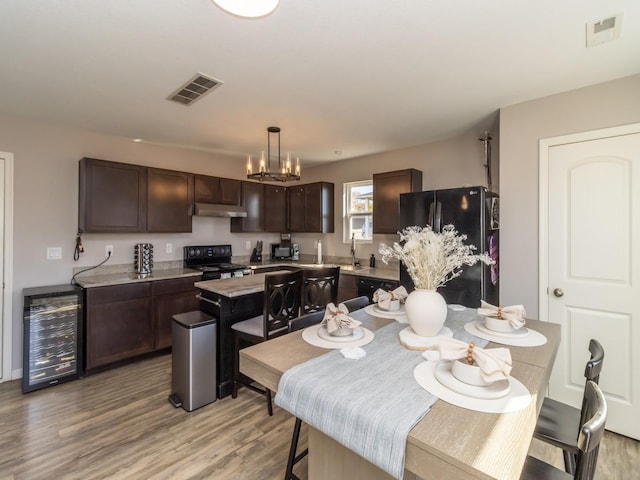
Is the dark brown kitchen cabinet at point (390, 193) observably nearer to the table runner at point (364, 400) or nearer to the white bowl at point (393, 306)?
the white bowl at point (393, 306)

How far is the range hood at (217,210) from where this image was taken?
4.03 m

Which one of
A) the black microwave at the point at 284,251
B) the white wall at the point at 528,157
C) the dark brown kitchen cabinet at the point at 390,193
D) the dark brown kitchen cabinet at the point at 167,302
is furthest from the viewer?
the black microwave at the point at 284,251

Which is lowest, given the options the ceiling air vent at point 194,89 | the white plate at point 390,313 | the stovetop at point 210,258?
the white plate at point 390,313

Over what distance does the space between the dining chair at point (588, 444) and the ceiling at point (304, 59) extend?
1.77 metres

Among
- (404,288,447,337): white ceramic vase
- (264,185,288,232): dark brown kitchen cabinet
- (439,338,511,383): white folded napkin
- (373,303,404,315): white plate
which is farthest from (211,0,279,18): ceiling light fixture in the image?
(264,185,288,232): dark brown kitchen cabinet

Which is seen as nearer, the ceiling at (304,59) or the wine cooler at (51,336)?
the ceiling at (304,59)

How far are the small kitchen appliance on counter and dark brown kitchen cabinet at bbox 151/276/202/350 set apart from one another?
41 cm

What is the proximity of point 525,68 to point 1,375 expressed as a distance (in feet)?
17.1

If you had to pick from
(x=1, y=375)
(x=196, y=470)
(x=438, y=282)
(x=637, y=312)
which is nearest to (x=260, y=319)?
(x=196, y=470)

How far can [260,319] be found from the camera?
8.77 feet

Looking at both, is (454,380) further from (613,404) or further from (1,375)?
(1,375)

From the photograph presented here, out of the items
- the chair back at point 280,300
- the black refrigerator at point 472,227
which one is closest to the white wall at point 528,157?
the black refrigerator at point 472,227

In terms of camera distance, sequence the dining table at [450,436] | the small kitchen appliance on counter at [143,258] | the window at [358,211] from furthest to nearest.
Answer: the window at [358,211] < the small kitchen appliance on counter at [143,258] < the dining table at [450,436]

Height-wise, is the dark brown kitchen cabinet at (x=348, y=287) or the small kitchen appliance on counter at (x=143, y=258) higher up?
the small kitchen appliance on counter at (x=143, y=258)
